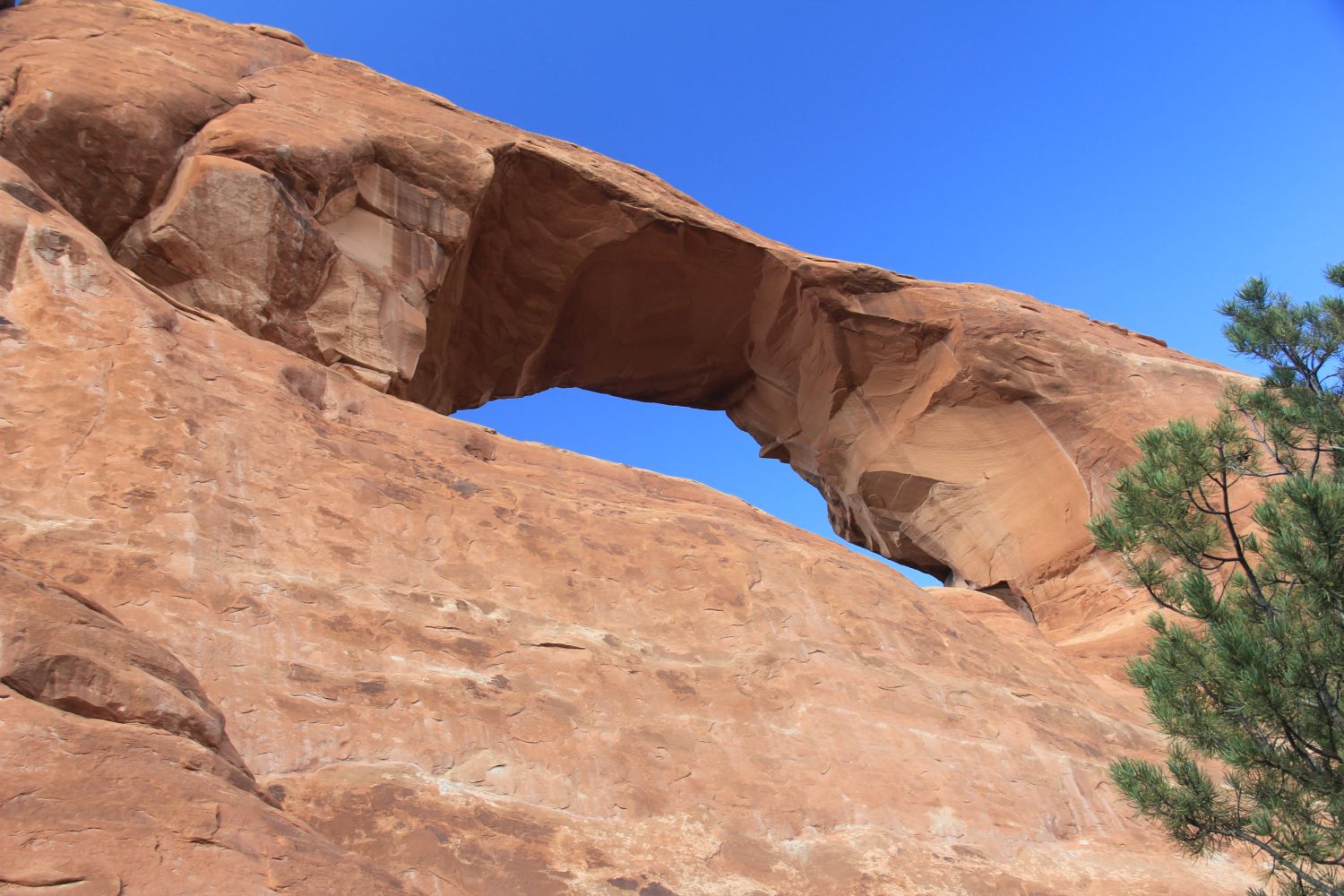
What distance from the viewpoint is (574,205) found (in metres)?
17.5

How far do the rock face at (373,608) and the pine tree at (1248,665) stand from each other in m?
0.77

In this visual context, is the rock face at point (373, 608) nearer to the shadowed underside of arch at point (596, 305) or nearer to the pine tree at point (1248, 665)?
the shadowed underside of arch at point (596, 305)

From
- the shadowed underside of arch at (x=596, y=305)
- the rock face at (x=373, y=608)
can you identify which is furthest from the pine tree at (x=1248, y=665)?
the shadowed underside of arch at (x=596, y=305)

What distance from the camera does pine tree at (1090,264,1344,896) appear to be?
24.4ft

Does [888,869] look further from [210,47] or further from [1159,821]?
[210,47]

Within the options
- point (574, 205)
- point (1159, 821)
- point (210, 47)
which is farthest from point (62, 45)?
point (1159, 821)

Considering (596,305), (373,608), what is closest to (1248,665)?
(373,608)

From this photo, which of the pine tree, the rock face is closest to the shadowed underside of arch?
Result: the rock face

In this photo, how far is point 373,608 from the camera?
7387mm

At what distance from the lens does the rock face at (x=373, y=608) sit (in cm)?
473

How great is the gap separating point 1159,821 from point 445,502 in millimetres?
6253

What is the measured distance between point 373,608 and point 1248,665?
5.90 m

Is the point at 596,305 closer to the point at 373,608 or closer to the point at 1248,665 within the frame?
the point at 373,608

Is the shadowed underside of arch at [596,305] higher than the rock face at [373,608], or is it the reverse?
the shadowed underside of arch at [596,305]
